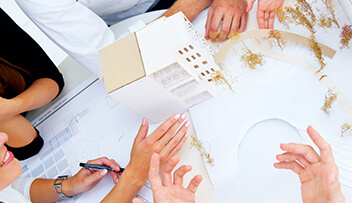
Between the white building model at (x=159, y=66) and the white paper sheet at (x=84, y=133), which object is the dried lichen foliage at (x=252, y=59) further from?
the white paper sheet at (x=84, y=133)

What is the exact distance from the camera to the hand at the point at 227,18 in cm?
107

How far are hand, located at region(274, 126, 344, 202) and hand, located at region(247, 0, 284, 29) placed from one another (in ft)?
1.58

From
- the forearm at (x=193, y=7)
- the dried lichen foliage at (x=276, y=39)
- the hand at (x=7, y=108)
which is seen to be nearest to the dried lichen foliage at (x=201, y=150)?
the dried lichen foliage at (x=276, y=39)

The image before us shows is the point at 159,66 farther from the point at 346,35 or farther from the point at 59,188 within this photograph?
the point at 59,188

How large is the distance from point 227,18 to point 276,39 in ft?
0.66

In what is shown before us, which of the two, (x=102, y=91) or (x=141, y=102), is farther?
(x=102, y=91)

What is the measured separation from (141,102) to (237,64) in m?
0.36

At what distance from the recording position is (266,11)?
3.35ft

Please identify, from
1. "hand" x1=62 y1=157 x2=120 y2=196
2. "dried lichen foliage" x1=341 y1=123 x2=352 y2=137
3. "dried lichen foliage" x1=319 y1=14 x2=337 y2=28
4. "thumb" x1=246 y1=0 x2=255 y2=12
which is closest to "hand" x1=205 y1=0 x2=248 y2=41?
"thumb" x1=246 y1=0 x2=255 y2=12

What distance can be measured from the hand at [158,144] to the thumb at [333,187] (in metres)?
0.46

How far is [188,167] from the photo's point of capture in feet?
2.70

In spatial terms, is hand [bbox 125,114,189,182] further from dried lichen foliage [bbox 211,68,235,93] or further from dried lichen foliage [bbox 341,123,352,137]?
dried lichen foliage [bbox 341,123,352,137]

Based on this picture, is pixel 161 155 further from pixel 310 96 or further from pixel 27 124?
pixel 27 124

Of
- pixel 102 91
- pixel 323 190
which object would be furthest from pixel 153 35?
pixel 323 190
